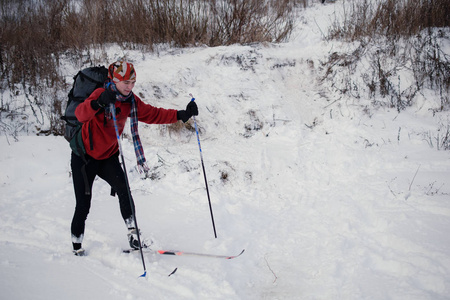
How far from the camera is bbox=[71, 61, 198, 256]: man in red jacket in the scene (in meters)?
2.79

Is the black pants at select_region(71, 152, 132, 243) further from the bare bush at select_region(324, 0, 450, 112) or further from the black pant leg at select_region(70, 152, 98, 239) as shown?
the bare bush at select_region(324, 0, 450, 112)

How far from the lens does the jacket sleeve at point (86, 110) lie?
2695 millimetres

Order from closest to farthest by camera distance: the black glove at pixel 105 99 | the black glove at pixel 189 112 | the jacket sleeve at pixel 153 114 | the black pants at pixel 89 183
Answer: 1. the black glove at pixel 105 99
2. the black pants at pixel 89 183
3. the jacket sleeve at pixel 153 114
4. the black glove at pixel 189 112

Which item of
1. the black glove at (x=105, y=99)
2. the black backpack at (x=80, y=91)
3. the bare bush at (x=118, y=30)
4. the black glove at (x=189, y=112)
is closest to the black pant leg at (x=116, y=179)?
the black backpack at (x=80, y=91)

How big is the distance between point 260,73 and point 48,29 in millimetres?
5703

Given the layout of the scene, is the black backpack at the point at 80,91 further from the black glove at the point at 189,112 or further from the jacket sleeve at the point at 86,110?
the black glove at the point at 189,112

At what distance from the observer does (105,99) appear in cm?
263

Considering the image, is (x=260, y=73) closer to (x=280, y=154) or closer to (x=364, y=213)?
(x=280, y=154)

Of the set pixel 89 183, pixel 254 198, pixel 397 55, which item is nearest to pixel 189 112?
pixel 89 183

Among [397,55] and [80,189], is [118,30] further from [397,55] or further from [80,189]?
[397,55]

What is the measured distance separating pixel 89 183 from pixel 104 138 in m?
0.48

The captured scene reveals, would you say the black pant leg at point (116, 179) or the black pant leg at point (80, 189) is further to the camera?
the black pant leg at point (116, 179)

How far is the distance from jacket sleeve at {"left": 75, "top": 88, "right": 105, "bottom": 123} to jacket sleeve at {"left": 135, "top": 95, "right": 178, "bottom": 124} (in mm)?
575

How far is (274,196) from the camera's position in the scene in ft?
15.1
